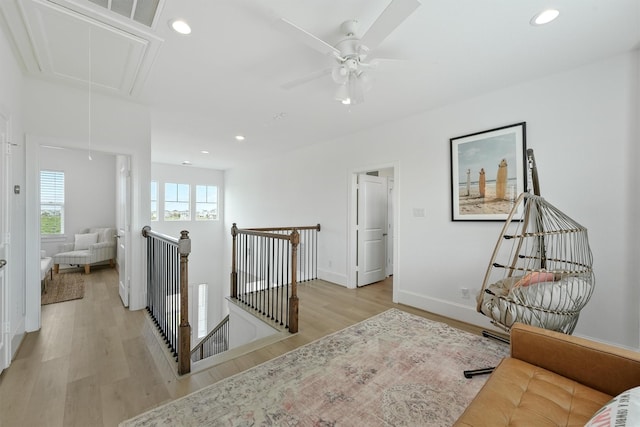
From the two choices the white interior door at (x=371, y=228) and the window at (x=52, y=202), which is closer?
the white interior door at (x=371, y=228)

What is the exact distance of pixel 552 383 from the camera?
4.17ft

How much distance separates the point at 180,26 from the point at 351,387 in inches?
115

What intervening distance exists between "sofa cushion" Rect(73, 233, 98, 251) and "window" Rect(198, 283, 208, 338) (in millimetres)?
2945

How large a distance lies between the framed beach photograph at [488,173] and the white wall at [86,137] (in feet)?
12.9

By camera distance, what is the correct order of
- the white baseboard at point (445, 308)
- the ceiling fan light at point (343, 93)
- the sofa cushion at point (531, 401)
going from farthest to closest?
the white baseboard at point (445, 308), the ceiling fan light at point (343, 93), the sofa cushion at point (531, 401)

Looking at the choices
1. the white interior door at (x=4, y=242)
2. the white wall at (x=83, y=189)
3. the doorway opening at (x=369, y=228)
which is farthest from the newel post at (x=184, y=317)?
the white wall at (x=83, y=189)

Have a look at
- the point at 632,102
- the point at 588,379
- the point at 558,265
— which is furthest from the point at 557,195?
the point at 588,379

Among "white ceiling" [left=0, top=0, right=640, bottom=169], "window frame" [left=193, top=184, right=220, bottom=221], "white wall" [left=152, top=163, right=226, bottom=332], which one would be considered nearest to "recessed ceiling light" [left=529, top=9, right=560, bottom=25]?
"white ceiling" [left=0, top=0, right=640, bottom=169]

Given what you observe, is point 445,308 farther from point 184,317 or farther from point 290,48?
point 290,48

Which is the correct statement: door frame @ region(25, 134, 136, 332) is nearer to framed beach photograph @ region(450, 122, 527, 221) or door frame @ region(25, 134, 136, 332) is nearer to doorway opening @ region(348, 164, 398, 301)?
doorway opening @ region(348, 164, 398, 301)

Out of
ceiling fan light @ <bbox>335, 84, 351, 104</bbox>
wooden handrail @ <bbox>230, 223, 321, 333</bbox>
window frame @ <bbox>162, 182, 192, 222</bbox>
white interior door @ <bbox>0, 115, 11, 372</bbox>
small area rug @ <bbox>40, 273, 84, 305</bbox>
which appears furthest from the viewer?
window frame @ <bbox>162, 182, 192, 222</bbox>

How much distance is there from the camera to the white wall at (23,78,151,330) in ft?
8.86

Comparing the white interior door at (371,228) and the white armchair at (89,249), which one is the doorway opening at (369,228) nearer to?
the white interior door at (371,228)

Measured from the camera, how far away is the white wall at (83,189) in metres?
5.69
